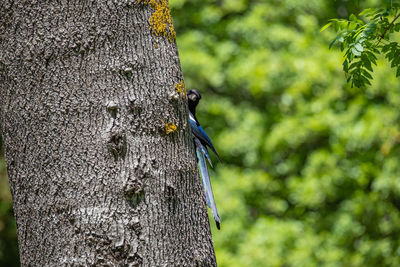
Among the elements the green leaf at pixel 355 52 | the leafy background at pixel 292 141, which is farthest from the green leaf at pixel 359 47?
the leafy background at pixel 292 141

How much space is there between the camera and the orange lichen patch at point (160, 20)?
148 cm

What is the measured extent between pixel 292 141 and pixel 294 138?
3.1 inches

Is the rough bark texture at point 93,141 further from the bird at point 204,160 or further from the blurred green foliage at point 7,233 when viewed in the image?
the blurred green foliage at point 7,233

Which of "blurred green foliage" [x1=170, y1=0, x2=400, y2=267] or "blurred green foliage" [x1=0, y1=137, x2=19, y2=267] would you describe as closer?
"blurred green foliage" [x1=170, y1=0, x2=400, y2=267]

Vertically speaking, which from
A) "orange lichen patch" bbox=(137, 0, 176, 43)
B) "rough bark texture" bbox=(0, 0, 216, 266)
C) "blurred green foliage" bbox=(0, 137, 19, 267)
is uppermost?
"orange lichen patch" bbox=(137, 0, 176, 43)

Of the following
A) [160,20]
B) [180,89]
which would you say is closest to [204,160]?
[180,89]

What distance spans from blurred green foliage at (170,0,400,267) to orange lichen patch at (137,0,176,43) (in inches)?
165

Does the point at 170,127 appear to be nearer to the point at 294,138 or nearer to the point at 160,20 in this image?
the point at 160,20

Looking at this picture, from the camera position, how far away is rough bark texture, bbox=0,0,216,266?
4.39ft

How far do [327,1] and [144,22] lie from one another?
20.1 ft

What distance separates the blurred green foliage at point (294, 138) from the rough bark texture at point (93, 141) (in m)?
4.16

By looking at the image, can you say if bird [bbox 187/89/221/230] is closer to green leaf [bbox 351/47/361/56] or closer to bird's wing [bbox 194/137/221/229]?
bird's wing [bbox 194/137/221/229]

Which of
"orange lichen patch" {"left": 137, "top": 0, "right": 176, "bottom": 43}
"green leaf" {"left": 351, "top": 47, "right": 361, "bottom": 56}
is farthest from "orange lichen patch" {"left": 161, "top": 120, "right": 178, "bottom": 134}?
"green leaf" {"left": 351, "top": 47, "right": 361, "bottom": 56}

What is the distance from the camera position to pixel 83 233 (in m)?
1.33
